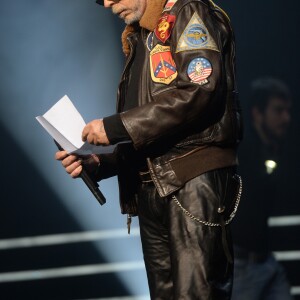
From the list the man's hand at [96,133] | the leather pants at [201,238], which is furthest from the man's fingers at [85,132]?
the leather pants at [201,238]

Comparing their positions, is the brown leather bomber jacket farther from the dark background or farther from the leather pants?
the dark background

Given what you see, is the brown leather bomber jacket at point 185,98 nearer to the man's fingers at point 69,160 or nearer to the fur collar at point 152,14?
the fur collar at point 152,14

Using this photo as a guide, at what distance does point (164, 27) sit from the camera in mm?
2637

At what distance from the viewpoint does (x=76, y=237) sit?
4258 mm

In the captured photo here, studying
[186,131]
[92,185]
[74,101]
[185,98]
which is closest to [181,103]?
[185,98]

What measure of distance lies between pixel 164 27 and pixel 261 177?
60.9 inches

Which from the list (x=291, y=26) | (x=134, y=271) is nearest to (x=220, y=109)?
(x=291, y=26)

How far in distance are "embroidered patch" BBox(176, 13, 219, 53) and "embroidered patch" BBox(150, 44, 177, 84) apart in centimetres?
8

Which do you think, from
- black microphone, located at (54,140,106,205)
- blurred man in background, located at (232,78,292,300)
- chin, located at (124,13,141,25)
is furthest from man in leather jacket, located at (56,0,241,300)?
blurred man in background, located at (232,78,292,300)

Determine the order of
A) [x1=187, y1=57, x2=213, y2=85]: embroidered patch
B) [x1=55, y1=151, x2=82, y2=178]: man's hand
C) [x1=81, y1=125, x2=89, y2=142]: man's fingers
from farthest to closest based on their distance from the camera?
[x1=55, y1=151, x2=82, y2=178]: man's hand → [x1=81, y1=125, x2=89, y2=142]: man's fingers → [x1=187, y1=57, x2=213, y2=85]: embroidered patch

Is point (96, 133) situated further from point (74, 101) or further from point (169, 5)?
point (74, 101)

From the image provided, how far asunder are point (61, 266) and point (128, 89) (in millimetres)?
1734

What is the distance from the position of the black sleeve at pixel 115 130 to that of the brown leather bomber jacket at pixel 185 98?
2 centimetres

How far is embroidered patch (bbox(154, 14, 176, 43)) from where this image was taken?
103 inches
